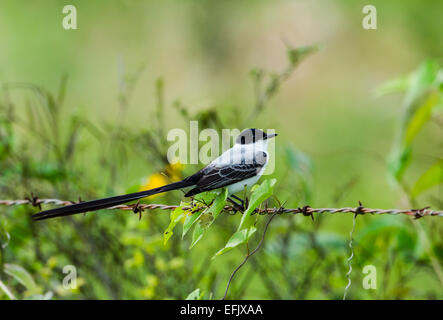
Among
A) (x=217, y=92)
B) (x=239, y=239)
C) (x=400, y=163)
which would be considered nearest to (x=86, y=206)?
(x=239, y=239)

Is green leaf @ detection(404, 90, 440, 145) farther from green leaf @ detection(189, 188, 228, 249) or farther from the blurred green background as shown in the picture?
green leaf @ detection(189, 188, 228, 249)

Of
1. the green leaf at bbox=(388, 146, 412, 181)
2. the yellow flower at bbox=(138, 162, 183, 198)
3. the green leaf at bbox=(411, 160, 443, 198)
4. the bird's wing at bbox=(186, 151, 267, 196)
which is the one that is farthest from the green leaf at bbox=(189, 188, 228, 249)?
the green leaf at bbox=(411, 160, 443, 198)

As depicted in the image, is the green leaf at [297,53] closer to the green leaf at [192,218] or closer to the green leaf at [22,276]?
the green leaf at [192,218]

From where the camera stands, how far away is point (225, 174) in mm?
3697

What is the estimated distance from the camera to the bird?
3.35 metres

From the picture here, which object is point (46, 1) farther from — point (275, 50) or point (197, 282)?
point (197, 282)

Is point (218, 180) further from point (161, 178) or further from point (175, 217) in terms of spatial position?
point (161, 178)

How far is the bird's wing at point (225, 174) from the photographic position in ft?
11.7

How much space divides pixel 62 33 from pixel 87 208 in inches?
493

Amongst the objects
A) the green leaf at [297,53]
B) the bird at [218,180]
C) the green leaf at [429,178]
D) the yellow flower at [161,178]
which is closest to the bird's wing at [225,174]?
the bird at [218,180]

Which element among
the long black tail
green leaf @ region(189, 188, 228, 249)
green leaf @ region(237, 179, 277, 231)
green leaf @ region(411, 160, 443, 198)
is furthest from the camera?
green leaf @ region(411, 160, 443, 198)

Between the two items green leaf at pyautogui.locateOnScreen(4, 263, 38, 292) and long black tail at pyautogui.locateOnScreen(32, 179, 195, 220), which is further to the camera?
green leaf at pyautogui.locateOnScreen(4, 263, 38, 292)

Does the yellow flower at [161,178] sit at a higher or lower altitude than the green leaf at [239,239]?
higher
